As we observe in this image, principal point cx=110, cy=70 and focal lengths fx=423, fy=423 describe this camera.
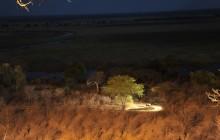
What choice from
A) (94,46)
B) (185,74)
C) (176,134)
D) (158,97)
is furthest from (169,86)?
(94,46)

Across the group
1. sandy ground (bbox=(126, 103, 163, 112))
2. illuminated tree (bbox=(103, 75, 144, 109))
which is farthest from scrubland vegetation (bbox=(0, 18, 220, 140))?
sandy ground (bbox=(126, 103, 163, 112))

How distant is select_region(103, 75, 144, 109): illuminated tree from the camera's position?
24.0 m

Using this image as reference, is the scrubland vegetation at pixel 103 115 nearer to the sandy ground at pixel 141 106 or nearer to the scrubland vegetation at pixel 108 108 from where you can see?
→ the scrubland vegetation at pixel 108 108

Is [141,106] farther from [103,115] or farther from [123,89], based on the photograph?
[103,115]

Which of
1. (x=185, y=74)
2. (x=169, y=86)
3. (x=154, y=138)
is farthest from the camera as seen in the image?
(x=185, y=74)

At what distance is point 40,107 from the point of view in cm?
2377

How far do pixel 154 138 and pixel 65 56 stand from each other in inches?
1414

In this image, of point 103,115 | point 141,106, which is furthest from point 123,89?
point 103,115

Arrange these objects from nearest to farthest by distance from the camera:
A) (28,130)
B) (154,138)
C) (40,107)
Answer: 1. (154,138)
2. (28,130)
3. (40,107)

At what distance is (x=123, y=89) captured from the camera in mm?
24062

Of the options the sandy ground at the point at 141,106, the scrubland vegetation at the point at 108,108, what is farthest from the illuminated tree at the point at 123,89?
the sandy ground at the point at 141,106

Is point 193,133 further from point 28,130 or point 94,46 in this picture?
point 94,46

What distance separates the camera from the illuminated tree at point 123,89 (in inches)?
945

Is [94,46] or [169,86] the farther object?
[94,46]
